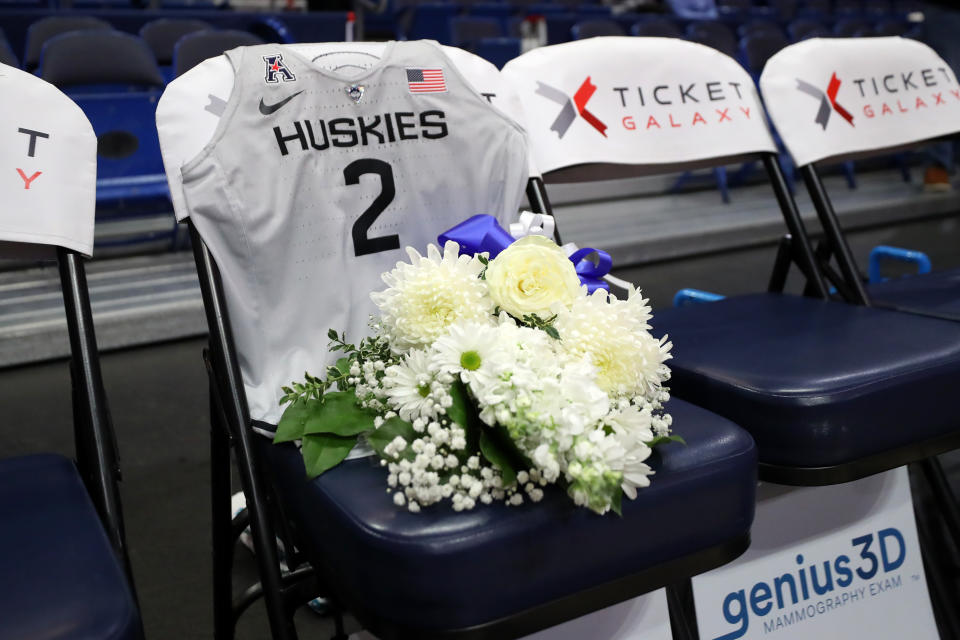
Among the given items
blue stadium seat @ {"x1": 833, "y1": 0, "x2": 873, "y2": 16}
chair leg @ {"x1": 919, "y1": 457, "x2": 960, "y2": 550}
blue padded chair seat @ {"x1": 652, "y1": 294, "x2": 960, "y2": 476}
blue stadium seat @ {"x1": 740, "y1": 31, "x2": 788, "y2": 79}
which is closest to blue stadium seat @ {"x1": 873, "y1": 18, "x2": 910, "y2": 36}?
blue stadium seat @ {"x1": 740, "y1": 31, "x2": 788, "y2": 79}

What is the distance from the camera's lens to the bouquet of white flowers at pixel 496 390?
0.82 m

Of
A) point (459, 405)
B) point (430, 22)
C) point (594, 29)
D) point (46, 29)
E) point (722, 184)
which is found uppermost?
point (46, 29)

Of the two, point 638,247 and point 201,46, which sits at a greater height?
point 201,46

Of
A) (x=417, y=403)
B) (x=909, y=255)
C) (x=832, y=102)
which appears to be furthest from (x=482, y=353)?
(x=909, y=255)

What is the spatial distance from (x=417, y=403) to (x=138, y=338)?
112 inches

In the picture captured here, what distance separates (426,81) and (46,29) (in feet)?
13.5

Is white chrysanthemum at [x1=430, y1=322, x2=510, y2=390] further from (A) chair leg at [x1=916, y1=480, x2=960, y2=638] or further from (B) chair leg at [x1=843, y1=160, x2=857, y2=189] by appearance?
(B) chair leg at [x1=843, y1=160, x2=857, y2=189]

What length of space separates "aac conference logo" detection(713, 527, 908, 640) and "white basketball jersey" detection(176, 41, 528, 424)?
689 millimetres

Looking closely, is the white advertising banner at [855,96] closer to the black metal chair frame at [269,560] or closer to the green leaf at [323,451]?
the black metal chair frame at [269,560]

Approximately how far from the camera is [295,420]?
3.31 ft

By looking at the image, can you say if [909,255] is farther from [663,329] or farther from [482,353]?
[482,353]

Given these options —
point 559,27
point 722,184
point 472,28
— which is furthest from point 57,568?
point 559,27

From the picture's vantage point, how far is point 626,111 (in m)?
1.72

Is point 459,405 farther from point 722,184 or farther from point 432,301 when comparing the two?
point 722,184
